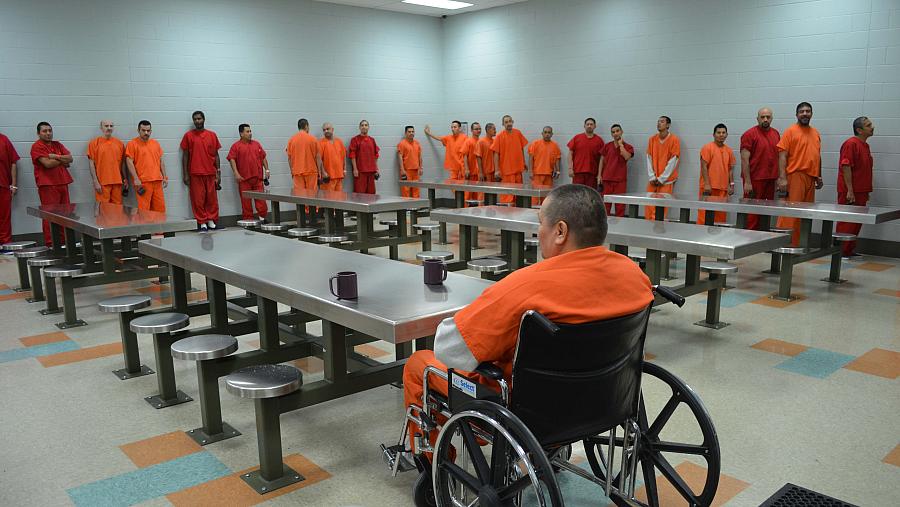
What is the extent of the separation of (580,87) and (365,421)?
8.11 metres

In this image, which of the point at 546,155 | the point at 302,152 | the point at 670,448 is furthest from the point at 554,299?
the point at 302,152

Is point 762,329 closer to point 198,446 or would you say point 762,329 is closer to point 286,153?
point 198,446

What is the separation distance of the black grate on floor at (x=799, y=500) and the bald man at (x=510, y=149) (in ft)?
29.2

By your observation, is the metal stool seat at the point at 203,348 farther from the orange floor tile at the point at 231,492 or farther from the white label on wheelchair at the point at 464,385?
the white label on wheelchair at the point at 464,385

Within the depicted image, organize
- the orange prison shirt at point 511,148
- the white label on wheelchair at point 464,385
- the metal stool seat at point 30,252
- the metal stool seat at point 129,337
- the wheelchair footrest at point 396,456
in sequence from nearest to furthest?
1. the white label on wheelchair at point 464,385
2. the wheelchair footrest at point 396,456
3. the metal stool seat at point 129,337
4. the metal stool seat at point 30,252
5. the orange prison shirt at point 511,148

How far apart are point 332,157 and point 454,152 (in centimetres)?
228

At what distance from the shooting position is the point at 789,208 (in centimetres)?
541

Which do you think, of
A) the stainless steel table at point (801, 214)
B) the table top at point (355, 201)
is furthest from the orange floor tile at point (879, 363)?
the table top at point (355, 201)

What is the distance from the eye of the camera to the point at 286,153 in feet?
34.9

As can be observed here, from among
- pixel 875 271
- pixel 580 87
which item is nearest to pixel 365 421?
pixel 875 271

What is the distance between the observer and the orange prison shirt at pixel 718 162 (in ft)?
27.2

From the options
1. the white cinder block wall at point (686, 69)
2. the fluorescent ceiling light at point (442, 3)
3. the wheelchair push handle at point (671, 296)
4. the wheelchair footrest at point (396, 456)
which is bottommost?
the wheelchair footrest at point (396, 456)

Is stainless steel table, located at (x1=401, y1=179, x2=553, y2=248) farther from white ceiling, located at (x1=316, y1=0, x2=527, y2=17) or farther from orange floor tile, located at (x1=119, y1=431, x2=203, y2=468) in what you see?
orange floor tile, located at (x1=119, y1=431, x2=203, y2=468)

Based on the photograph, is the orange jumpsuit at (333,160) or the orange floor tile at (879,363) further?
the orange jumpsuit at (333,160)
